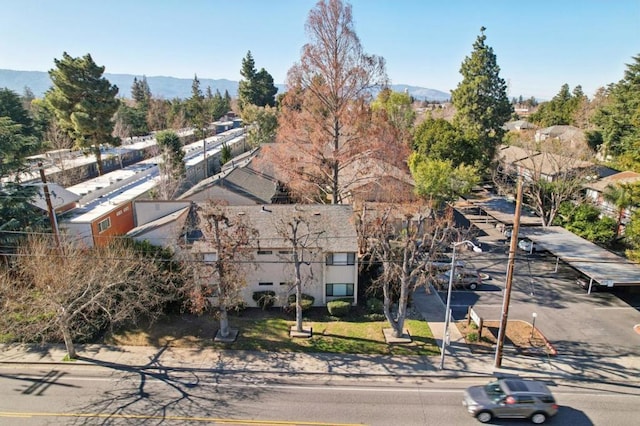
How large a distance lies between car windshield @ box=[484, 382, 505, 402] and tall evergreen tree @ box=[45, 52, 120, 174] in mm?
55498

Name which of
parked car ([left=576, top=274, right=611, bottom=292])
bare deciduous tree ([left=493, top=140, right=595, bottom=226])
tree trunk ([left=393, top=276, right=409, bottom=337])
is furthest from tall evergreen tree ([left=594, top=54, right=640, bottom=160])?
tree trunk ([left=393, top=276, right=409, bottom=337])

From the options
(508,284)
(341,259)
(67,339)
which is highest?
(508,284)

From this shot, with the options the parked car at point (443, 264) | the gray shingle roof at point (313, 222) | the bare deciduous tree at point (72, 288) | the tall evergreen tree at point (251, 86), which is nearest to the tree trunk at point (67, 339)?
the bare deciduous tree at point (72, 288)

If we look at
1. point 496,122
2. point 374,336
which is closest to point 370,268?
point 374,336

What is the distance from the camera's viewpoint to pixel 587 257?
31891 millimetres

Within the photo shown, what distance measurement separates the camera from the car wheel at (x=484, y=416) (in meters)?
17.5

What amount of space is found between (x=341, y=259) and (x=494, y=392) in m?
12.8

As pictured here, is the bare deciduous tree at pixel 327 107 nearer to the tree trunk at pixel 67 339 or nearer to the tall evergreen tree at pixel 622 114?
the tree trunk at pixel 67 339

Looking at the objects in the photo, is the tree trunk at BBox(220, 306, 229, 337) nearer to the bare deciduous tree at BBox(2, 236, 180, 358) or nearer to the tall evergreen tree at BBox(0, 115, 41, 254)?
the bare deciduous tree at BBox(2, 236, 180, 358)

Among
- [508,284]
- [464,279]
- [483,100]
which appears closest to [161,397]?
[508,284]

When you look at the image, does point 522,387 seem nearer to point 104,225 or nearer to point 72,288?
point 72,288

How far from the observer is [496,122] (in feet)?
178

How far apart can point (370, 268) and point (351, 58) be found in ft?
56.9

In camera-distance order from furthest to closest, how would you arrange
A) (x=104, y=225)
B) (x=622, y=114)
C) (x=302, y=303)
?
(x=622, y=114) < (x=104, y=225) < (x=302, y=303)
